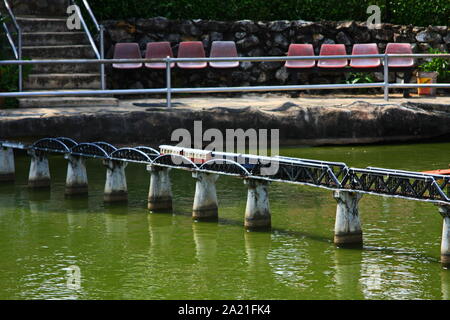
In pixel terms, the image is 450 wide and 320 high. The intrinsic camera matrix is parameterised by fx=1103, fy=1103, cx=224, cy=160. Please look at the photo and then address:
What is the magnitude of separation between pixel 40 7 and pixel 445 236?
1447cm

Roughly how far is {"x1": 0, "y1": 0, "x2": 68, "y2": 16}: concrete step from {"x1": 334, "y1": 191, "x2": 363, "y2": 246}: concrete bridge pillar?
501 inches

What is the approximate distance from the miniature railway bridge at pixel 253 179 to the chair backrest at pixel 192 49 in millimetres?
6273

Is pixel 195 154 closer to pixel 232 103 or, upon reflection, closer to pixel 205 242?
pixel 205 242

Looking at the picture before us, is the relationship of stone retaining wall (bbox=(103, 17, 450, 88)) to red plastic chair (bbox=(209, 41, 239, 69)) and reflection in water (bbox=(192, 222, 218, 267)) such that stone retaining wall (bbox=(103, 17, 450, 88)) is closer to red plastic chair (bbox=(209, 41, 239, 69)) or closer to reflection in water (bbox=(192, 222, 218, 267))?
red plastic chair (bbox=(209, 41, 239, 69))

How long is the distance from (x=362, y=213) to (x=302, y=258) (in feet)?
8.48

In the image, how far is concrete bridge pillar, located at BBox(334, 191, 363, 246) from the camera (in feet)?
39.8

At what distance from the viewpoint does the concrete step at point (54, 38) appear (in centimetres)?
2250

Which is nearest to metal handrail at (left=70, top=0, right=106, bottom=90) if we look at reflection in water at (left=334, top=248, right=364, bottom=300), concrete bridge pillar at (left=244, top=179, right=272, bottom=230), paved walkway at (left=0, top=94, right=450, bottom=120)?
paved walkway at (left=0, top=94, right=450, bottom=120)

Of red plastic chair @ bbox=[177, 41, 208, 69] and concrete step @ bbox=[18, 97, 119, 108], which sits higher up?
red plastic chair @ bbox=[177, 41, 208, 69]

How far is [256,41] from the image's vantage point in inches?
966

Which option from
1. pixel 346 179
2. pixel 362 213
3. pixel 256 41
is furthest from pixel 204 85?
pixel 346 179

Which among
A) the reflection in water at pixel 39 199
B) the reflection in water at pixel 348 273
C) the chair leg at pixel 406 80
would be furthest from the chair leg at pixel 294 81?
the reflection in water at pixel 348 273

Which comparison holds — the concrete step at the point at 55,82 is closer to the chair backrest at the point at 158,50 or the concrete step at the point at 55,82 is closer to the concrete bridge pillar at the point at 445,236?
the chair backrest at the point at 158,50

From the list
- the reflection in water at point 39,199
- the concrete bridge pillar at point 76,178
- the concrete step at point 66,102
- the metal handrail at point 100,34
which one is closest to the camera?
the reflection in water at point 39,199
